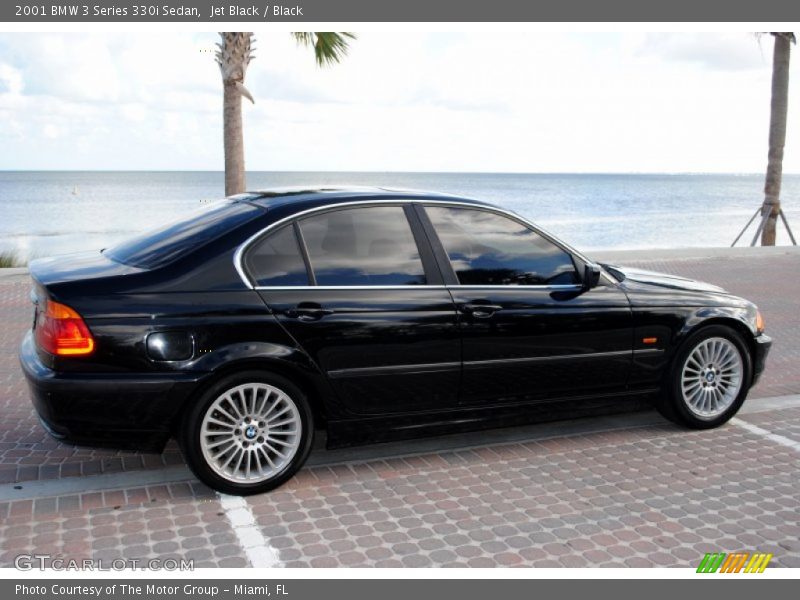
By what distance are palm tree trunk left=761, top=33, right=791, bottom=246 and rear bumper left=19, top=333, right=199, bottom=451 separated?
724 inches

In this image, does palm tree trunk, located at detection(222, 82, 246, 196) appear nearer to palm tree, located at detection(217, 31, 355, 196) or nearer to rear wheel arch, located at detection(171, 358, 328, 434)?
palm tree, located at detection(217, 31, 355, 196)

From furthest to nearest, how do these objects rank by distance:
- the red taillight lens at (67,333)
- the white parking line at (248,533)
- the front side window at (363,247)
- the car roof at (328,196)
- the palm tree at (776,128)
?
the palm tree at (776,128), the car roof at (328,196), the front side window at (363,247), the red taillight lens at (67,333), the white parking line at (248,533)

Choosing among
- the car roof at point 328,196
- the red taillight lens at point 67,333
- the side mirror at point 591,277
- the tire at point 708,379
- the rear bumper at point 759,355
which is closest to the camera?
the red taillight lens at point 67,333

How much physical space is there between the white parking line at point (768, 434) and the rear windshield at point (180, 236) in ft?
12.4

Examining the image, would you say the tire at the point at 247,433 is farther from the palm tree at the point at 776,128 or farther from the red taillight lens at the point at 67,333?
the palm tree at the point at 776,128

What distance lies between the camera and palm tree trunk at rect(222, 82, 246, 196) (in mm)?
14617

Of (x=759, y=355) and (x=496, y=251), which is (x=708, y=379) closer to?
(x=759, y=355)

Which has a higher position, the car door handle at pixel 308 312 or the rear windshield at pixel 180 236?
the rear windshield at pixel 180 236

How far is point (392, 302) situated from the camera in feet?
15.5

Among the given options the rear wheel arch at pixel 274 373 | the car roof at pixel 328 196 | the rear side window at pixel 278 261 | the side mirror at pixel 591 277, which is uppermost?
the car roof at pixel 328 196

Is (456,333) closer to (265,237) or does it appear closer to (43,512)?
(265,237)

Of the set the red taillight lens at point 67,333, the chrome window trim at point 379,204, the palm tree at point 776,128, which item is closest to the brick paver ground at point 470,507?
the red taillight lens at point 67,333

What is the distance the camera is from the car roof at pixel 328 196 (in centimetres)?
482
